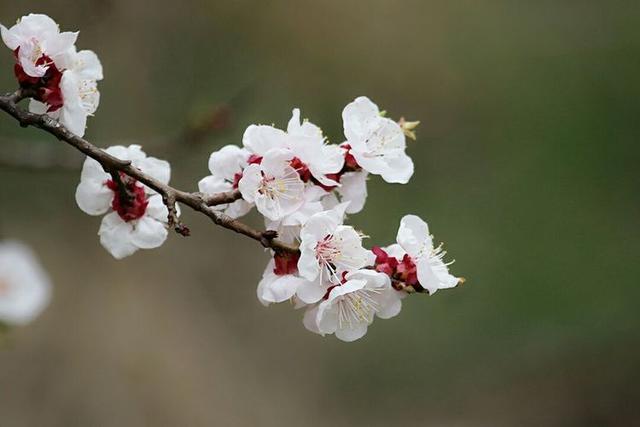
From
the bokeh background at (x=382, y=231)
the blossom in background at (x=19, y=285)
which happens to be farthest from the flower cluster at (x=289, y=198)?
the bokeh background at (x=382, y=231)

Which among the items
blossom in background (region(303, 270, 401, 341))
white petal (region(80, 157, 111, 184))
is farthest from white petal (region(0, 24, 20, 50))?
blossom in background (region(303, 270, 401, 341))

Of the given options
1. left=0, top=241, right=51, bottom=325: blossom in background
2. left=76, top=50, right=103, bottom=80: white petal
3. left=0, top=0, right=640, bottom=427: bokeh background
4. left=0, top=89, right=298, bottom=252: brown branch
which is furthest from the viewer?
left=0, top=0, right=640, bottom=427: bokeh background

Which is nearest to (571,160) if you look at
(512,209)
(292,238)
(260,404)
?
(512,209)

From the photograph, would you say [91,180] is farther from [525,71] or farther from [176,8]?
[525,71]

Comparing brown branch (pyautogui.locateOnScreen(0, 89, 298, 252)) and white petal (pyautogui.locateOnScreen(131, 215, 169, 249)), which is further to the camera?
white petal (pyautogui.locateOnScreen(131, 215, 169, 249))

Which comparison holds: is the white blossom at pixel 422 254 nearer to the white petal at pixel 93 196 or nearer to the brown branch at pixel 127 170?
the brown branch at pixel 127 170

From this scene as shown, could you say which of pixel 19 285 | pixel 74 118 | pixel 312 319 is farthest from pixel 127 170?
pixel 19 285

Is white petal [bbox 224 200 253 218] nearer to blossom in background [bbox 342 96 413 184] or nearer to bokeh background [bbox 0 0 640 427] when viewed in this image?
blossom in background [bbox 342 96 413 184]

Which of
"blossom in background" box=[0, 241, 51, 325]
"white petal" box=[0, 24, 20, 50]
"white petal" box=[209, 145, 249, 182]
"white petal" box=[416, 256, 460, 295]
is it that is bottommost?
"white petal" box=[416, 256, 460, 295]
